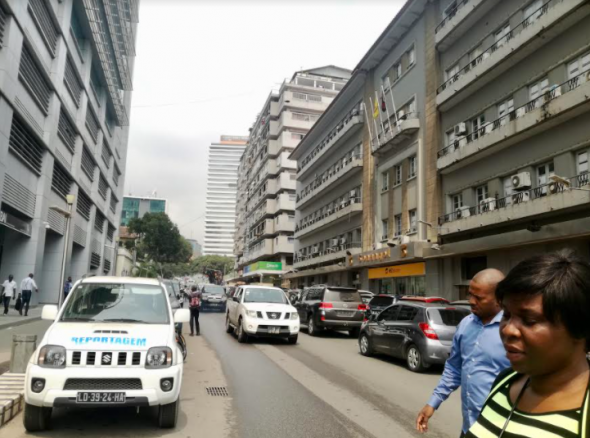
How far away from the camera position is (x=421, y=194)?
2567 cm

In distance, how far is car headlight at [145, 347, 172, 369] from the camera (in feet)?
17.5

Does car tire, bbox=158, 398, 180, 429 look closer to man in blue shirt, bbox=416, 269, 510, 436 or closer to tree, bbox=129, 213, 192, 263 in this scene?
man in blue shirt, bbox=416, 269, 510, 436

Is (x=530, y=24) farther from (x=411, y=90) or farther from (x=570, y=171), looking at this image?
(x=411, y=90)

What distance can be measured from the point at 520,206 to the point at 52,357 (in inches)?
659

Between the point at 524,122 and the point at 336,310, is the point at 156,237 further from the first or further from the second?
the point at 524,122

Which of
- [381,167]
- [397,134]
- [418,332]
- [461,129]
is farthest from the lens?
[381,167]

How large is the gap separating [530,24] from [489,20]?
4100 mm

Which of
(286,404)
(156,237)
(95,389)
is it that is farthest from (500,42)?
(156,237)

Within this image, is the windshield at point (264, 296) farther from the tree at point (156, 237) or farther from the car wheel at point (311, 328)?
the tree at point (156, 237)

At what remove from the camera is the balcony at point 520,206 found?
15.2 metres

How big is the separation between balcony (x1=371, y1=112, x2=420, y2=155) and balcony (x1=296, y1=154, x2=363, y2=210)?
10.8 ft

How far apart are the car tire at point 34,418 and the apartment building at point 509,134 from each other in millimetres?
15207

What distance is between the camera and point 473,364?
3.04 meters

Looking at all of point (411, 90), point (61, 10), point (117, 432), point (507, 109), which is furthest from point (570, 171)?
point (61, 10)
